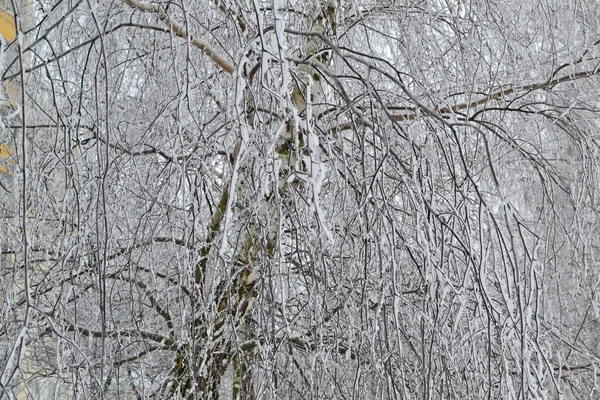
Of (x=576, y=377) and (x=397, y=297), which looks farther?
(x=576, y=377)

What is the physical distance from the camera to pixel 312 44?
2646 mm

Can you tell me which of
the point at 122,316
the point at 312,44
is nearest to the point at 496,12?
the point at 312,44

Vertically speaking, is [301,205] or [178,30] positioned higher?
[178,30]

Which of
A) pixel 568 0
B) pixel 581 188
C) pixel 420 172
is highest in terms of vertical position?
pixel 568 0

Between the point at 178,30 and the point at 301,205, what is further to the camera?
the point at 301,205

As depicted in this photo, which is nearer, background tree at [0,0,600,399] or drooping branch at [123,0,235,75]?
background tree at [0,0,600,399]

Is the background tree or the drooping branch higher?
the drooping branch

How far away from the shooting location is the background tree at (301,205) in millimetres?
1378

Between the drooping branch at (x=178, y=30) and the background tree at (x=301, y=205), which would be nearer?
the background tree at (x=301, y=205)

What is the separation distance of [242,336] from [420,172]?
128cm

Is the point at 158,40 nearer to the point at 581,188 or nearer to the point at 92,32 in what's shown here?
the point at 92,32

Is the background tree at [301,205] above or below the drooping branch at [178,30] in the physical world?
below

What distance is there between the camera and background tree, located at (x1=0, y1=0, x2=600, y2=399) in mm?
1378

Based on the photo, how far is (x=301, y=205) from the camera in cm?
227
